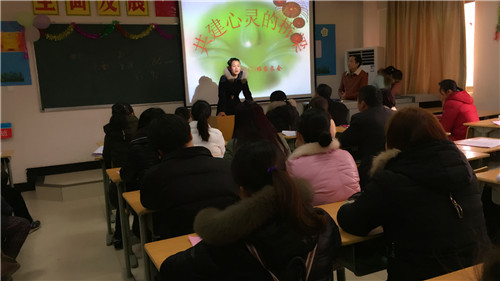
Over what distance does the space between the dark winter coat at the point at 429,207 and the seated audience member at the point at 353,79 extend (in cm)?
508

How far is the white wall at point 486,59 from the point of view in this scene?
582 cm

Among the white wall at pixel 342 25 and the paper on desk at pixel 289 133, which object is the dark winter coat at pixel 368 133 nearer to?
the paper on desk at pixel 289 133

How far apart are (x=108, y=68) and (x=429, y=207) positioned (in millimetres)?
5087

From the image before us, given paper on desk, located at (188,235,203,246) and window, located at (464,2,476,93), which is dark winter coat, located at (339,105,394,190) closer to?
paper on desk, located at (188,235,203,246)

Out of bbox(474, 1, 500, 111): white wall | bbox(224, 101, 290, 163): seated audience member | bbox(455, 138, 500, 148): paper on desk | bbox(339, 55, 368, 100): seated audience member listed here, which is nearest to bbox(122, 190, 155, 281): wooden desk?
bbox(224, 101, 290, 163): seated audience member

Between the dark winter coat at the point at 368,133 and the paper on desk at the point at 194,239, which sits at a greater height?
the dark winter coat at the point at 368,133

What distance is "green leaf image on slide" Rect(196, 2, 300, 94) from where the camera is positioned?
6.11 meters

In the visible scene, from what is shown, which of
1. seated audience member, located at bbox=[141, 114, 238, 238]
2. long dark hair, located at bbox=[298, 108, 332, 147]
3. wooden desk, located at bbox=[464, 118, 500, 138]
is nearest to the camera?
seated audience member, located at bbox=[141, 114, 238, 238]

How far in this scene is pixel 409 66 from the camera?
7.12 metres

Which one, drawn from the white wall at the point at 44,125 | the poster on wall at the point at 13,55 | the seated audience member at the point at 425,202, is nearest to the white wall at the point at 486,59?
the white wall at the point at 44,125

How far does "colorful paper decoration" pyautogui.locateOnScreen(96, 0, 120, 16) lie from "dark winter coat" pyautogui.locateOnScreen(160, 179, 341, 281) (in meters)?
5.11

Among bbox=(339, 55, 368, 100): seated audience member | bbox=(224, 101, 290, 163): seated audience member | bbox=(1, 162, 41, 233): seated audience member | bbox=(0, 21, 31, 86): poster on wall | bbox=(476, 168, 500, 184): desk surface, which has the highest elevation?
bbox=(0, 21, 31, 86): poster on wall

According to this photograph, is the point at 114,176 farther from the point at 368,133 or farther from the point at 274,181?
the point at 274,181

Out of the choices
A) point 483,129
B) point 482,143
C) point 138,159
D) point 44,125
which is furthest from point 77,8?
point 483,129
